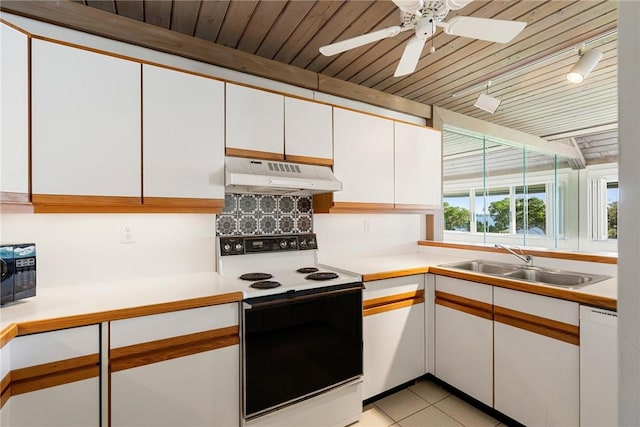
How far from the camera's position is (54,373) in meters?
1.25

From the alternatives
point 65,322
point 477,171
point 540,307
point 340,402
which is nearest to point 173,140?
point 65,322

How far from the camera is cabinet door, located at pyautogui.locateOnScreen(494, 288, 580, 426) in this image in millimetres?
1636

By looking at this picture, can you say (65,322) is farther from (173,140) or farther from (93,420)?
(173,140)

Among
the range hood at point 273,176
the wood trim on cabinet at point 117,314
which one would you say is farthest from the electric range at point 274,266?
the range hood at point 273,176

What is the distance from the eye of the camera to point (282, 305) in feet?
5.58

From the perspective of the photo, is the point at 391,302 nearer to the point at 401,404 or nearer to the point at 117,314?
the point at 401,404

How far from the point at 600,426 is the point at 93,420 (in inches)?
92.7

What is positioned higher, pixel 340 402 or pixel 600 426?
pixel 600 426

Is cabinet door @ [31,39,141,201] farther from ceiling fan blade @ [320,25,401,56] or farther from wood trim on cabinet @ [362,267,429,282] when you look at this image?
wood trim on cabinet @ [362,267,429,282]

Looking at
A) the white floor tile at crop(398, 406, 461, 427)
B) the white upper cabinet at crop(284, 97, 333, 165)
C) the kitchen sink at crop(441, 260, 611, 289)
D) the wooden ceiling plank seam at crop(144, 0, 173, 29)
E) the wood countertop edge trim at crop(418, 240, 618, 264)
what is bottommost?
the white floor tile at crop(398, 406, 461, 427)

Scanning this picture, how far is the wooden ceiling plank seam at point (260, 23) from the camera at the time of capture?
179cm

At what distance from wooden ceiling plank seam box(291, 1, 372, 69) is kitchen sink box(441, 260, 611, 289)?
6.10 ft

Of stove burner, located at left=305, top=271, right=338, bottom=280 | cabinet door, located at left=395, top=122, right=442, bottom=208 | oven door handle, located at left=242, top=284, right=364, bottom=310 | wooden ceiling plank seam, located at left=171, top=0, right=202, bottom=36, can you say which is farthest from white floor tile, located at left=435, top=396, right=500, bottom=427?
wooden ceiling plank seam, located at left=171, top=0, right=202, bottom=36

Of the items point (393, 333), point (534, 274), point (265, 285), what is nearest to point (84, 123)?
point (265, 285)
